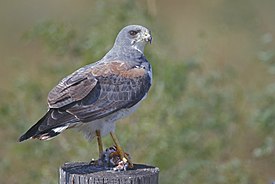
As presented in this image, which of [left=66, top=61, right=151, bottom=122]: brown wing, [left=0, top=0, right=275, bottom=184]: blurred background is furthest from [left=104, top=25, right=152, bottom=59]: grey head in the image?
[left=0, top=0, right=275, bottom=184]: blurred background

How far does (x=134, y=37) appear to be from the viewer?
23.0 ft

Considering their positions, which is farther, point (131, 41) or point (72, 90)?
point (131, 41)

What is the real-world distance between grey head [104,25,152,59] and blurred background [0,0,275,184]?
166 cm

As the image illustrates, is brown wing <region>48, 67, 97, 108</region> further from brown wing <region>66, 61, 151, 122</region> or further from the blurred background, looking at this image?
the blurred background

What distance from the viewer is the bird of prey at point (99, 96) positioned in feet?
19.7

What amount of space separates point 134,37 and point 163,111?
72.5 inches

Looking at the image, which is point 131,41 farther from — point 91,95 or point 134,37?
point 91,95

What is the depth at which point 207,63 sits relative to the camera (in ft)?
33.7

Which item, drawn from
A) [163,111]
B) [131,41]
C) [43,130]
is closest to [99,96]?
[43,130]

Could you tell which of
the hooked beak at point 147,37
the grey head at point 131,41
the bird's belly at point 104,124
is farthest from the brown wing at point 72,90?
the hooked beak at point 147,37

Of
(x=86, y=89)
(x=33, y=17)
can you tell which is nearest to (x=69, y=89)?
(x=86, y=89)

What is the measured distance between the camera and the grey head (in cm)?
695

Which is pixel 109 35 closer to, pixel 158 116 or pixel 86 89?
A: pixel 158 116

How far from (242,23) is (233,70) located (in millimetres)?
1214
